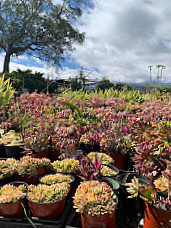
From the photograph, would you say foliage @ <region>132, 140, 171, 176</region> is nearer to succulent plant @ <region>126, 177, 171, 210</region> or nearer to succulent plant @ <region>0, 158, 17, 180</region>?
succulent plant @ <region>126, 177, 171, 210</region>

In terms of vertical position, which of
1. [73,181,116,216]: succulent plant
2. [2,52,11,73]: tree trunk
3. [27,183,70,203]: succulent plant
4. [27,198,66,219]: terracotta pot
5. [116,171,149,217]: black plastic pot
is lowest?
[116,171,149,217]: black plastic pot

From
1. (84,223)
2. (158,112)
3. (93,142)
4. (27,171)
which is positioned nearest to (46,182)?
(27,171)

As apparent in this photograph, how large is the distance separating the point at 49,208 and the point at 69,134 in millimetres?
1219

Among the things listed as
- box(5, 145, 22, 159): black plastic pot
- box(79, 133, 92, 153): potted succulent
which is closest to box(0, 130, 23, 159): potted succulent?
box(5, 145, 22, 159): black plastic pot

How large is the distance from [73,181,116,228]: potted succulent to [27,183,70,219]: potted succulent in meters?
0.21

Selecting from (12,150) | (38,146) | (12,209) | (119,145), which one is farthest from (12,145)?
(119,145)

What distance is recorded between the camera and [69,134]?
255cm

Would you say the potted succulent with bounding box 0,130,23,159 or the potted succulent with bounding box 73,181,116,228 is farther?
the potted succulent with bounding box 0,130,23,159

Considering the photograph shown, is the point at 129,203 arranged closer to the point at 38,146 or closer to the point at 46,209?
the point at 46,209

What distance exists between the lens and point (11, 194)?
4.98 feet

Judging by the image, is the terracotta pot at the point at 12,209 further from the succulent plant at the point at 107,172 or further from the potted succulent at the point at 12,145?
the potted succulent at the point at 12,145

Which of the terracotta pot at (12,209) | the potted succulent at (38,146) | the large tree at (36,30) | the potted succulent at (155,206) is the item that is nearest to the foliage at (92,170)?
the potted succulent at (155,206)

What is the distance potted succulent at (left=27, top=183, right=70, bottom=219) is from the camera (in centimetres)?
141

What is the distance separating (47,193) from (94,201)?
1.35 ft
